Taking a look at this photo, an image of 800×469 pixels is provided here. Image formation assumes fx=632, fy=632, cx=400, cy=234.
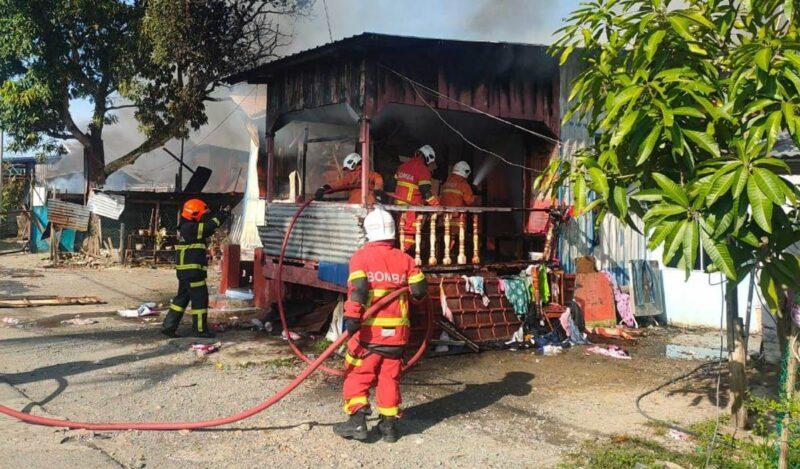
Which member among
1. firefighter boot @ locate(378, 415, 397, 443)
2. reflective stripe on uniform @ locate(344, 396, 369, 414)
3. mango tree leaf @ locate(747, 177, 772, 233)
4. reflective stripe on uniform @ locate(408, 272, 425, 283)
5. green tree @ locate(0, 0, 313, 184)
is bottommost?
firefighter boot @ locate(378, 415, 397, 443)

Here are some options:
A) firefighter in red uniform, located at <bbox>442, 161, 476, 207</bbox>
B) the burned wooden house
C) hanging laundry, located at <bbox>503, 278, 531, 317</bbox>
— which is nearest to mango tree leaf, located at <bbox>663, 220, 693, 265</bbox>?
the burned wooden house

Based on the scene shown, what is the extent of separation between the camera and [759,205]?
9.90 ft

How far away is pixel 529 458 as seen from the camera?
4391mm

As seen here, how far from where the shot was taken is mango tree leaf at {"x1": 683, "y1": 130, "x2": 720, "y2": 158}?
3580 millimetres

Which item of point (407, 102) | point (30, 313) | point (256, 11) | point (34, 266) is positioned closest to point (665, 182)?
point (407, 102)

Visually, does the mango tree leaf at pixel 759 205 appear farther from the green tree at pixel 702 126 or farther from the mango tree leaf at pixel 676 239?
the mango tree leaf at pixel 676 239

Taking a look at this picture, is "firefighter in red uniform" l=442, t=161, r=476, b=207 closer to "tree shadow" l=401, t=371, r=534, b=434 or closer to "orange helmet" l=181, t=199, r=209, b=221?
"tree shadow" l=401, t=371, r=534, b=434

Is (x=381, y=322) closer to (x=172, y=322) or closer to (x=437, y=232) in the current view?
(x=437, y=232)

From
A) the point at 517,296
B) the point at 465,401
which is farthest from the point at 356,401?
the point at 517,296

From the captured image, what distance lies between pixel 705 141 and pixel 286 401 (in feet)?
13.0

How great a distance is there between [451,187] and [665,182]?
5.88 metres

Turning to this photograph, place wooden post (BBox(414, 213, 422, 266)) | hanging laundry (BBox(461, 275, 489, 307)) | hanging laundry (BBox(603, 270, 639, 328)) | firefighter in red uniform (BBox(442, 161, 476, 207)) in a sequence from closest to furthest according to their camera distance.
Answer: wooden post (BBox(414, 213, 422, 266)) → hanging laundry (BBox(461, 275, 489, 307)) → firefighter in red uniform (BBox(442, 161, 476, 207)) → hanging laundry (BBox(603, 270, 639, 328))

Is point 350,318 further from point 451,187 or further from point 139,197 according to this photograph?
point 139,197

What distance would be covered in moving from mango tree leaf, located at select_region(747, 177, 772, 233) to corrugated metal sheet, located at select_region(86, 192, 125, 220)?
1684cm
